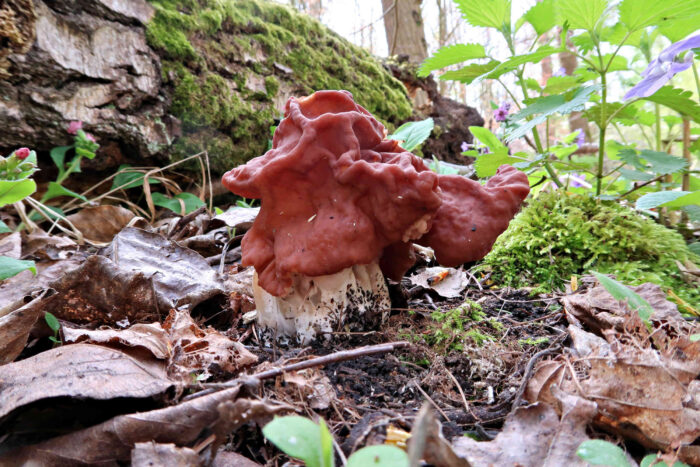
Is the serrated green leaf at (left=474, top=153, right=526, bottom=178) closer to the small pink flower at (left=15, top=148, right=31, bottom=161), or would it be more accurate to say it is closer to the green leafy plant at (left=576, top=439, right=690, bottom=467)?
the green leafy plant at (left=576, top=439, right=690, bottom=467)

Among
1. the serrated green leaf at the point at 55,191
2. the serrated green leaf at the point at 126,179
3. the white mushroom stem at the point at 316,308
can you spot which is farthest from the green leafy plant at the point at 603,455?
the serrated green leaf at the point at 126,179

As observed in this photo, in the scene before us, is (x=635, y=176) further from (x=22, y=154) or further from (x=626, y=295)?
(x=22, y=154)

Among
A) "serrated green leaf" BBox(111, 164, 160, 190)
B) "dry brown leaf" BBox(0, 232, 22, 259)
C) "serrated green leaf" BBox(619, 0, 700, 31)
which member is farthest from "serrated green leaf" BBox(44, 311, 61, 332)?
"serrated green leaf" BBox(619, 0, 700, 31)

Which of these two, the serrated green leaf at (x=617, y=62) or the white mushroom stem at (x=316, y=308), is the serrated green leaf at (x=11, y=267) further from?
the serrated green leaf at (x=617, y=62)

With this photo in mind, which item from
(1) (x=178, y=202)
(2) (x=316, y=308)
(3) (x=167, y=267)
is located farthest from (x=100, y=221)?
(2) (x=316, y=308)

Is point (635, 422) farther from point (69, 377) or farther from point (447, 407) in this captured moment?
point (69, 377)

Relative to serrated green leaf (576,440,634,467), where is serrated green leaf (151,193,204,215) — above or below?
above
